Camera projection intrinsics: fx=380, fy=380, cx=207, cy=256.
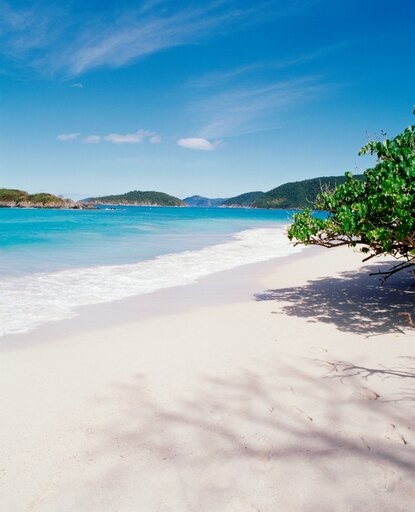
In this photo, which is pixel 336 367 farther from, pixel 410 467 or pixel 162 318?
pixel 162 318

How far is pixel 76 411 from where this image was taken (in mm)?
4871

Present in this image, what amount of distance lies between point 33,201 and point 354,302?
182055mm

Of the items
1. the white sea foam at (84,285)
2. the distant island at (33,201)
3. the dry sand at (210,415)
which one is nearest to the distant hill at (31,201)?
the distant island at (33,201)

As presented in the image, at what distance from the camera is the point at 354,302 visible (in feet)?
34.6

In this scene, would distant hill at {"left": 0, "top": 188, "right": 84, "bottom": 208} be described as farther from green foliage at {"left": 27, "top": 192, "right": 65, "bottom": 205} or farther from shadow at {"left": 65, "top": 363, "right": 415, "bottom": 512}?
shadow at {"left": 65, "top": 363, "right": 415, "bottom": 512}

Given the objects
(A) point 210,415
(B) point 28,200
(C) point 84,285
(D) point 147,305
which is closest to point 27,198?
(B) point 28,200

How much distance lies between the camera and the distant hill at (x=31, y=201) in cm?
16875

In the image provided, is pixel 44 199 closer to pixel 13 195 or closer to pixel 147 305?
pixel 13 195

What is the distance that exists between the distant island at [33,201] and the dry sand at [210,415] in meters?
172

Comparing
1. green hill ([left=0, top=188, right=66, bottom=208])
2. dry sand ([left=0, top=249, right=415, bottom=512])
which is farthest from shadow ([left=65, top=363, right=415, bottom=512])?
green hill ([left=0, top=188, right=66, bottom=208])

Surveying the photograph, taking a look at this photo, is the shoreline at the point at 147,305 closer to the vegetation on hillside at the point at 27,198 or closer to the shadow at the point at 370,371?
the shadow at the point at 370,371

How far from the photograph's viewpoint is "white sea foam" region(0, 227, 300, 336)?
9.52 m

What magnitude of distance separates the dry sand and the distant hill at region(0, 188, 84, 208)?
172 m

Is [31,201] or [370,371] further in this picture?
[31,201]
